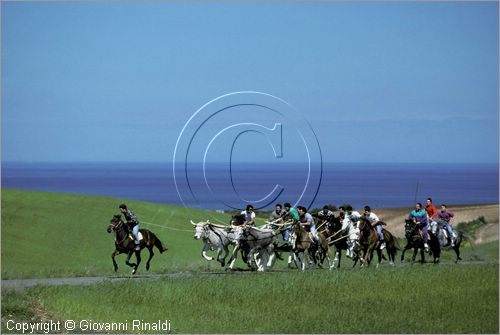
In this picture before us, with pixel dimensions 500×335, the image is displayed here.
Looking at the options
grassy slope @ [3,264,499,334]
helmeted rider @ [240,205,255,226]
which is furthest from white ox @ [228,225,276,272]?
grassy slope @ [3,264,499,334]

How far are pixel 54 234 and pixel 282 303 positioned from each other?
1736 cm

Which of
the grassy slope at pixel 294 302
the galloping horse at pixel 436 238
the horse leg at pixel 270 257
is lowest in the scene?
the grassy slope at pixel 294 302

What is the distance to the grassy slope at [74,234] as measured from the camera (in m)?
43.2

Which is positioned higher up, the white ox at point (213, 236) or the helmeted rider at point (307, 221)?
the helmeted rider at point (307, 221)

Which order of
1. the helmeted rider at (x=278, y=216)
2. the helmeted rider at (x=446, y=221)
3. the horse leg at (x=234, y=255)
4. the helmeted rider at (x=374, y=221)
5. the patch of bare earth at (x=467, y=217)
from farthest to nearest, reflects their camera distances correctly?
the patch of bare earth at (x=467, y=217) < the helmeted rider at (x=446, y=221) < the helmeted rider at (x=374, y=221) < the helmeted rider at (x=278, y=216) < the horse leg at (x=234, y=255)

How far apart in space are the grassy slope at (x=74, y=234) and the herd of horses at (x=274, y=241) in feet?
7.45

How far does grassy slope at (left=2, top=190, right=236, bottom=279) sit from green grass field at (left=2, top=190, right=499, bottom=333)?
80 millimetres

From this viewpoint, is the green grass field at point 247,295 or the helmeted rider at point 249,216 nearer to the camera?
the green grass field at point 247,295

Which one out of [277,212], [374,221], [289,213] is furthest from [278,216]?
[374,221]

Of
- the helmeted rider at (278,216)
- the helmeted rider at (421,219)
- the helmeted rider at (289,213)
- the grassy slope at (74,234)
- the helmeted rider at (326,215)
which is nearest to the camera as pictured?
the helmeted rider at (289,213)

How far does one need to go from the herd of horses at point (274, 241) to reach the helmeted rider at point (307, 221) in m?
0.12

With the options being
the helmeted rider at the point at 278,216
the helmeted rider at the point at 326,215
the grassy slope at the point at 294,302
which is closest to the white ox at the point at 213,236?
the grassy slope at the point at 294,302

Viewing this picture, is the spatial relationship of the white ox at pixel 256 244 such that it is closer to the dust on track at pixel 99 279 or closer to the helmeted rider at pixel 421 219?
the dust on track at pixel 99 279

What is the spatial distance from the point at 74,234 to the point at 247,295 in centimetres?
1631
